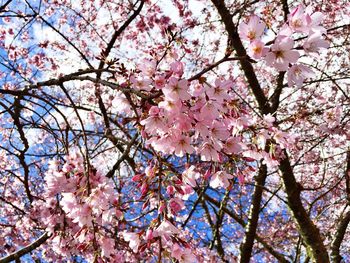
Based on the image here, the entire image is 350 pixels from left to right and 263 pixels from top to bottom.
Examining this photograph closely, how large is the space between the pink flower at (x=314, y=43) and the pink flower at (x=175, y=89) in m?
0.46

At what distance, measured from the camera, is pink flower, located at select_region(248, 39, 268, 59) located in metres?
1.47

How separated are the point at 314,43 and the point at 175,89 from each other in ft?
1.77

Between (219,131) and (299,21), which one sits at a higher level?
(299,21)

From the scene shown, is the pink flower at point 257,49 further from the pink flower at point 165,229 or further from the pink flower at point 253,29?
the pink flower at point 165,229

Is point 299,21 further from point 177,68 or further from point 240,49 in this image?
point 240,49

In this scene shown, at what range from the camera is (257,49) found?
57.8 inches

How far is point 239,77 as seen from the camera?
252 inches

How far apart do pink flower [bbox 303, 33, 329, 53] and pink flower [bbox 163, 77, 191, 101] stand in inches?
18.3

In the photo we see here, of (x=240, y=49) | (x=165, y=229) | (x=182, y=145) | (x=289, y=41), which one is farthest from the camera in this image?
(x=240, y=49)

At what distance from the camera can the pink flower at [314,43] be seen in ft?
4.81

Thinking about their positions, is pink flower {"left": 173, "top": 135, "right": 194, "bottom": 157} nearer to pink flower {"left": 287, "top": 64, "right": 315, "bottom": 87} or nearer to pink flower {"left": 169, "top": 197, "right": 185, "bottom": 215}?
pink flower {"left": 169, "top": 197, "right": 185, "bottom": 215}

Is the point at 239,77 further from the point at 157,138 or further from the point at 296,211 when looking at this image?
the point at 157,138

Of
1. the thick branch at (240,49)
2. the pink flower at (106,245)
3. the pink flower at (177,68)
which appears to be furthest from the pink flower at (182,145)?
the thick branch at (240,49)

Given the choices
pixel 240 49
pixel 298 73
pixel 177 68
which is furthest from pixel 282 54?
pixel 240 49
